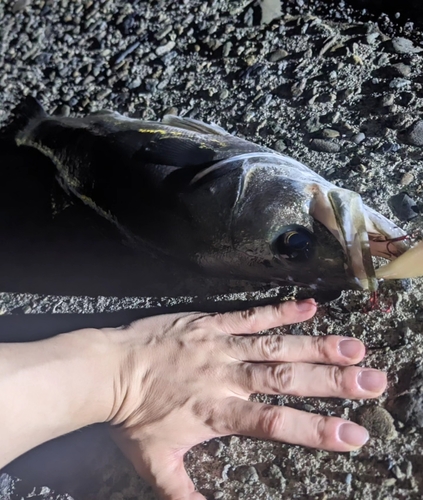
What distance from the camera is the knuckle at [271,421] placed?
86.7 inches

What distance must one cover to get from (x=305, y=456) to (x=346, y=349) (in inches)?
20.3

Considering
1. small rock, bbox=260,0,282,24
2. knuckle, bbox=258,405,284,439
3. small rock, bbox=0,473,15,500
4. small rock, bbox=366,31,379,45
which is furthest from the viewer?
small rock, bbox=260,0,282,24

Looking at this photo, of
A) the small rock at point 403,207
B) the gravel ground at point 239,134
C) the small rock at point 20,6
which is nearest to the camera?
the gravel ground at point 239,134

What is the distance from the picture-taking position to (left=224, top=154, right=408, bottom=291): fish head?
201 centimetres

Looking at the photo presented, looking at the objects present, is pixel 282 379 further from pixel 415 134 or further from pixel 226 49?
pixel 226 49

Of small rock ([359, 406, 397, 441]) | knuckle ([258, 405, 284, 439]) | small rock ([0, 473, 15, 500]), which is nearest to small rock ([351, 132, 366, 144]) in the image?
small rock ([359, 406, 397, 441])

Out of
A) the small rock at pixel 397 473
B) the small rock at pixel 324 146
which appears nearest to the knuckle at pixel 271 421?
the small rock at pixel 397 473

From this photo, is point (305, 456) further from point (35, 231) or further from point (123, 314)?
point (35, 231)

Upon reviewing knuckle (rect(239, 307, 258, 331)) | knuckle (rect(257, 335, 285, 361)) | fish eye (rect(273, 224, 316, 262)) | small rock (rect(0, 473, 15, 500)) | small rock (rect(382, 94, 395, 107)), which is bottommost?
small rock (rect(0, 473, 15, 500))

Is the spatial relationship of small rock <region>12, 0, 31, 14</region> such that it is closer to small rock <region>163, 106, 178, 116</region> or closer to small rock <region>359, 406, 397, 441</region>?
small rock <region>163, 106, 178, 116</region>

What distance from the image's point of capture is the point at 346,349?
2338 mm

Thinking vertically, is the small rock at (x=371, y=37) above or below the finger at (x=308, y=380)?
above

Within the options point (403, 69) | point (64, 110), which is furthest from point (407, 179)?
point (64, 110)

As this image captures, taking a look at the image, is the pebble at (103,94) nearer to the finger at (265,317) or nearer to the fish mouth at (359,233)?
the finger at (265,317)
